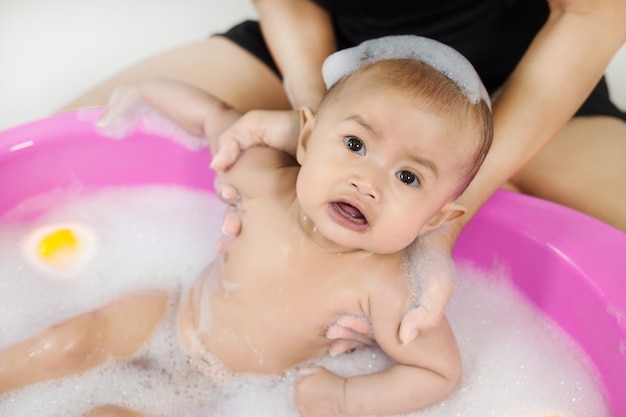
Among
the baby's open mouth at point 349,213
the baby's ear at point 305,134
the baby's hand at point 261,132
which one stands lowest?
the baby's hand at point 261,132

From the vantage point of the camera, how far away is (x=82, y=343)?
3.89 ft

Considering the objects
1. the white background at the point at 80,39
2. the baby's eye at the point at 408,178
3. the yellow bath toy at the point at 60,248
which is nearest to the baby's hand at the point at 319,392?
the baby's eye at the point at 408,178

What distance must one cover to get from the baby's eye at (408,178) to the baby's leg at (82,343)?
0.48m

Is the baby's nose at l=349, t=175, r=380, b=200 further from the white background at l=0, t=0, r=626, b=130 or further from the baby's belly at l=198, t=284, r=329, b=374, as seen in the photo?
the white background at l=0, t=0, r=626, b=130

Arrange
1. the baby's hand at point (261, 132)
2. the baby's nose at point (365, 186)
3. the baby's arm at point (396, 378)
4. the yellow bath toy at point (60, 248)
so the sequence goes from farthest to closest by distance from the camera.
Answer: the yellow bath toy at point (60, 248), the baby's hand at point (261, 132), the baby's arm at point (396, 378), the baby's nose at point (365, 186)

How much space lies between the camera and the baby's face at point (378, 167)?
96cm

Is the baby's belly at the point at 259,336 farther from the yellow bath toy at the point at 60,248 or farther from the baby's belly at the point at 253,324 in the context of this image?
the yellow bath toy at the point at 60,248

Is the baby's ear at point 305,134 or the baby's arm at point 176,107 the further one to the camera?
the baby's arm at point 176,107

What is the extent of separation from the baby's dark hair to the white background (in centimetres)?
104

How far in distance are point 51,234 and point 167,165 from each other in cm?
23

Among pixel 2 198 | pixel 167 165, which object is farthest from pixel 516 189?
pixel 2 198

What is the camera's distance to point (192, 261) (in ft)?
4.70

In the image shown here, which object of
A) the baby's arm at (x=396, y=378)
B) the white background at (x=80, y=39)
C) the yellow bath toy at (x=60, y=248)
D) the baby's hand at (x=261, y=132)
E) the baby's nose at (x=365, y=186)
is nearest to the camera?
the baby's nose at (x=365, y=186)

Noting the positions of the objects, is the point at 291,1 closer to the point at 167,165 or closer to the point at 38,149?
the point at 167,165
